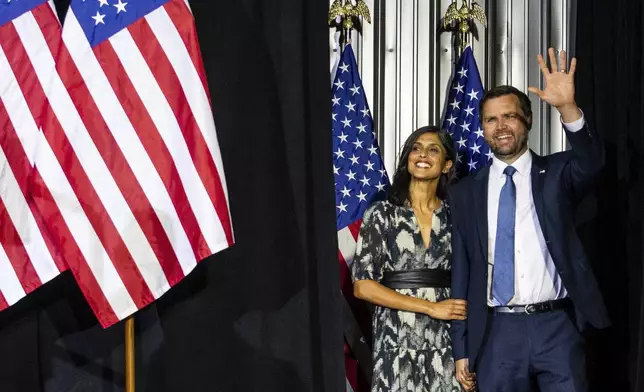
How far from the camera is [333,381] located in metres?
3.50

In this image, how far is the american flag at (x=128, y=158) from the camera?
3.10 metres

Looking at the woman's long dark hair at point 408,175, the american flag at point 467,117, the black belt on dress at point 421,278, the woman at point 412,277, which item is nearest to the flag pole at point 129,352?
the woman at point 412,277

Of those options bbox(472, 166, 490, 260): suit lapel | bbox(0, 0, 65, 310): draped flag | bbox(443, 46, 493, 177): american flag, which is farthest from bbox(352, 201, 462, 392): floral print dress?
bbox(0, 0, 65, 310): draped flag

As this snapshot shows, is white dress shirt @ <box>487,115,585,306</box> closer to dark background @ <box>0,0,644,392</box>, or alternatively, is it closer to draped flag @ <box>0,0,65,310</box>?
dark background @ <box>0,0,644,392</box>

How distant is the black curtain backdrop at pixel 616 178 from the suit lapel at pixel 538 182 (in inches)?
24.4

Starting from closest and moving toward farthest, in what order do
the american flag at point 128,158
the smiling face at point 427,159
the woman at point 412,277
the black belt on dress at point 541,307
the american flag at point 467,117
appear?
1. the american flag at point 128,158
2. the black belt on dress at point 541,307
3. the woman at point 412,277
4. the smiling face at point 427,159
5. the american flag at point 467,117

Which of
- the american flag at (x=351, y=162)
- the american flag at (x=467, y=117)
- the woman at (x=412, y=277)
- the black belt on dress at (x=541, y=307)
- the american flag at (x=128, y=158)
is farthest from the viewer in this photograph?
the american flag at (x=467, y=117)

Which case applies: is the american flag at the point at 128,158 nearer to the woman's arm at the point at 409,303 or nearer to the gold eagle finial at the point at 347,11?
the woman's arm at the point at 409,303

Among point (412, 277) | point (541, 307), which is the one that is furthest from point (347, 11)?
point (541, 307)

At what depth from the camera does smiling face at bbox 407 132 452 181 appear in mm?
3604

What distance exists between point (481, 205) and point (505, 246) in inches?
6.7

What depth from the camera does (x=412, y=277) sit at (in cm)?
349

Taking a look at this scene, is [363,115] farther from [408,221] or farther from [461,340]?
[461,340]

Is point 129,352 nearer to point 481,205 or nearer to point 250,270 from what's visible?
point 250,270
